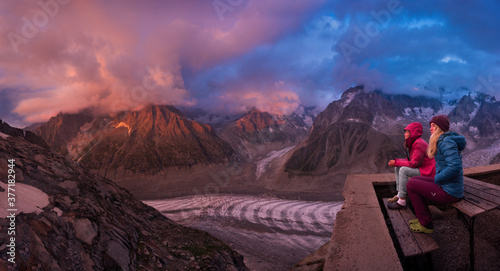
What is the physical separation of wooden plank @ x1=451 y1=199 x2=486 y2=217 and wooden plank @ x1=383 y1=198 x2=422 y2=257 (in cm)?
89

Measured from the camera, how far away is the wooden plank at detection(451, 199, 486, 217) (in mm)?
3711

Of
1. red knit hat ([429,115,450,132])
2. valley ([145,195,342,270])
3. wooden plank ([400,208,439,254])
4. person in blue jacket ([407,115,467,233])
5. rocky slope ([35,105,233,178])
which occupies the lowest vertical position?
valley ([145,195,342,270])

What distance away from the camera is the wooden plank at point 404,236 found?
356 centimetres

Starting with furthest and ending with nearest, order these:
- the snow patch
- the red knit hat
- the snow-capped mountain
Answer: the snow-capped mountain, the snow patch, the red knit hat

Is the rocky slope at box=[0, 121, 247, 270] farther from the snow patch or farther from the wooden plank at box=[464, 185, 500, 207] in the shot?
the wooden plank at box=[464, 185, 500, 207]

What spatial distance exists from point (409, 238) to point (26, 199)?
9143mm

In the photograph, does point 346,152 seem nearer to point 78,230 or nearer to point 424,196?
point 424,196

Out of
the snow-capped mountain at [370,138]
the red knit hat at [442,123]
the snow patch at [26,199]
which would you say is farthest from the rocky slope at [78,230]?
the snow-capped mountain at [370,138]

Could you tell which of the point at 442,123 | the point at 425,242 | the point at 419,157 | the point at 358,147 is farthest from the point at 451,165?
the point at 358,147

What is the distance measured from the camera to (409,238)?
388 centimetres

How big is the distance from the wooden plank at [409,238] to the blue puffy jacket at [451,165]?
886 mm

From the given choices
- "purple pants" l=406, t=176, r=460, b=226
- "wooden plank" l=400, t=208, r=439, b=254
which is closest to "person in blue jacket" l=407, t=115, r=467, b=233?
"purple pants" l=406, t=176, r=460, b=226

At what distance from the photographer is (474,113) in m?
198

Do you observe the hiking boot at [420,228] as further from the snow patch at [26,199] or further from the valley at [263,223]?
the valley at [263,223]
